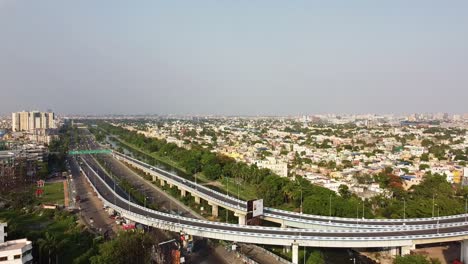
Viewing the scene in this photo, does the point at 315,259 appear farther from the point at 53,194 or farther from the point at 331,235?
the point at 53,194

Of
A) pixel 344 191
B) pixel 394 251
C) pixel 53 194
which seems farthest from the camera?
pixel 53 194

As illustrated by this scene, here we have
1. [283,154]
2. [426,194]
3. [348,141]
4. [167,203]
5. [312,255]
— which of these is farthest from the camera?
[348,141]

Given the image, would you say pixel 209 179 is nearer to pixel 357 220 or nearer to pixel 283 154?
pixel 283 154

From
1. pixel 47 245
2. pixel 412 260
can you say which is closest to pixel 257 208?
pixel 412 260

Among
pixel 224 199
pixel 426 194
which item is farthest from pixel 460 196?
pixel 224 199

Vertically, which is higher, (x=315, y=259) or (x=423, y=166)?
(x=423, y=166)

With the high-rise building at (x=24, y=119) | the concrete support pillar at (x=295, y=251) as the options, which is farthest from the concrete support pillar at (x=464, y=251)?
the high-rise building at (x=24, y=119)

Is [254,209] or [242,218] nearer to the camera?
[254,209]

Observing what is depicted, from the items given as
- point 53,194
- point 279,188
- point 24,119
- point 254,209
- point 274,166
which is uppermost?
point 24,119
